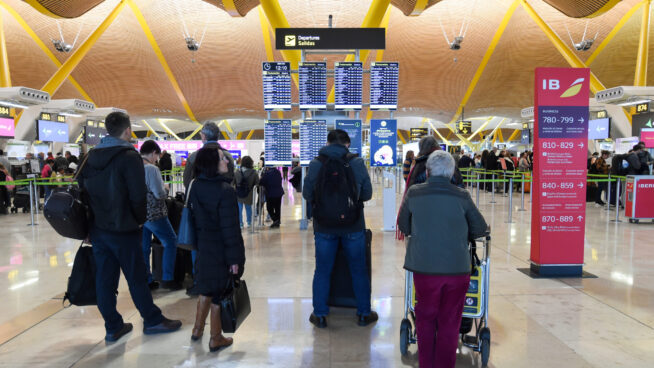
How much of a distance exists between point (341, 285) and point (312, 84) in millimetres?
5715

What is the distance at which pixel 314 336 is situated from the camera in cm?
365

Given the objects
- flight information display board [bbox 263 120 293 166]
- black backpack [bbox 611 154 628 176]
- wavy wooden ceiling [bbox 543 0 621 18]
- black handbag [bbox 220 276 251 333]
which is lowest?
black handbag [bbox 220 276 251 333]

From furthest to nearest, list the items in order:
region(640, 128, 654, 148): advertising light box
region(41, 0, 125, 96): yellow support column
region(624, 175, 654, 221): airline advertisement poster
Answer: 1. region(41, 0, 125, 96): yellow support column
2. region(640, 128, 654, 148): advertising light box
3. region(624, 175, 654, 221): airline advertisement poster

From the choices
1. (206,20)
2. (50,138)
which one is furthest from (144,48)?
(50,138)

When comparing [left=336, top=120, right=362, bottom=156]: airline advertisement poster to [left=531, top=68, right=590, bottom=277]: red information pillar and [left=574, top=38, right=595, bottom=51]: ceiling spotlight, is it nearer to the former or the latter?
[left=531, top=68, right=590, bottom=277]: red information pillar

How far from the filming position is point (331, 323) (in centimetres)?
393

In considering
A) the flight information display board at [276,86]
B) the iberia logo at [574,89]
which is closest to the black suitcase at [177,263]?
the flight information display board at [276,86]

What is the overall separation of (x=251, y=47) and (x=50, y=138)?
634 inches

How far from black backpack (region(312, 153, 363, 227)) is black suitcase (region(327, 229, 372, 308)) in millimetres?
523

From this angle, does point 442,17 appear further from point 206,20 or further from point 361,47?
point 361,47

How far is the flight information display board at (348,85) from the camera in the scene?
896cm

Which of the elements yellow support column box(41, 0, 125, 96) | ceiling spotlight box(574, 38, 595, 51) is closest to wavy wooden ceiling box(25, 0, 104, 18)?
yellow support column box(41, 0, 125, 96)

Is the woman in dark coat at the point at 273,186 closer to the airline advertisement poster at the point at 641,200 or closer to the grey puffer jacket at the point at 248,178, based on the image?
the grey puffer jacket at the point at 248,178

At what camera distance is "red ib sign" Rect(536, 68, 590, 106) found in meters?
5.12
